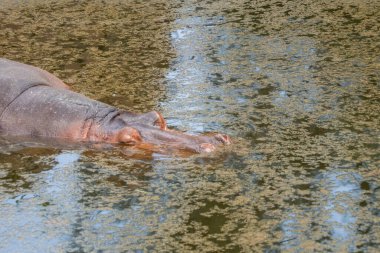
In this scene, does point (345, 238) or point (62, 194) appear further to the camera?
point (62, 194)

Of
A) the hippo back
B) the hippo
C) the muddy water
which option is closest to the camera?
the muddy water

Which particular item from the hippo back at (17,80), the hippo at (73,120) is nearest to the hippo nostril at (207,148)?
the hippo at (73,120)

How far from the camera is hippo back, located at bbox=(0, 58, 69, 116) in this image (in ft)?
15.1

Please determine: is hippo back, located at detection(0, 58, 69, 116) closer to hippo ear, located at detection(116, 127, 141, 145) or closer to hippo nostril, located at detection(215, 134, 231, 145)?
hippo ear, located at detection(116, 127, 141, 145)

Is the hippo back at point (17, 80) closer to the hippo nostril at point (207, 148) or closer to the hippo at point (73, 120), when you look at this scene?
the hippo at point (73, 120)

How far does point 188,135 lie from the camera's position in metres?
4.10

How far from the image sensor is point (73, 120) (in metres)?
4.44

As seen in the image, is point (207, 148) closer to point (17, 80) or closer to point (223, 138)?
point (223, 138)

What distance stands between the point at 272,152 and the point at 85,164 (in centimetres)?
85

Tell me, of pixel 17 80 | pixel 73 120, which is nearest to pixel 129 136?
pixel 73 120

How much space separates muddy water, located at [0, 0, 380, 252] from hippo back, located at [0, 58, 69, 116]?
1.02 feet

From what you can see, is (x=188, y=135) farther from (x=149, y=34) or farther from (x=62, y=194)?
(x=149, y=34)

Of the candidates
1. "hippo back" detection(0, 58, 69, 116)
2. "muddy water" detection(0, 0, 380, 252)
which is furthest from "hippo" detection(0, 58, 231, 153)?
"muddy water" detection(0, 0, 380, 252)

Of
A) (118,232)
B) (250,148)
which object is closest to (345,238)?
(118,232)
